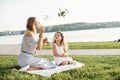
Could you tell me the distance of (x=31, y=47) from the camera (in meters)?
9.73

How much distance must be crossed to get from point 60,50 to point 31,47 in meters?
1.07

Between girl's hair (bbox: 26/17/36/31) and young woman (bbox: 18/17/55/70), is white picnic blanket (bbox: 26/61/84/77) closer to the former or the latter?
young woman (bbox: 18/17/55/70)

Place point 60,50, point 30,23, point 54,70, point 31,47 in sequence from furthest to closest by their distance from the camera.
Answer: point 60,50
point 31,47
point 30,23
point 54,70

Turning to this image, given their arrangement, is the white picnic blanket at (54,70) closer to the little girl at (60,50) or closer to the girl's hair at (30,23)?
the little girl at (60,50)

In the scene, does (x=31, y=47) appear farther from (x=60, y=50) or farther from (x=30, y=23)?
(x=60, y=50)

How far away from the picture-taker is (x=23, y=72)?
9273mm

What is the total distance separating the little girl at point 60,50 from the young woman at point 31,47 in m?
0.43

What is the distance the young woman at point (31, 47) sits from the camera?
957 centimetres

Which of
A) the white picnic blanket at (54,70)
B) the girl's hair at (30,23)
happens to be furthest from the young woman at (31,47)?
the white picnic blanket at (54,70)

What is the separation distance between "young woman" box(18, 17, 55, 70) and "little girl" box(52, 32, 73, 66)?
1.40 feet

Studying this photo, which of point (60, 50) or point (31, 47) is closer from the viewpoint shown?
point (31, 47)

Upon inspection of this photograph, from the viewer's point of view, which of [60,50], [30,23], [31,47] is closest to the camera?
[30,23]

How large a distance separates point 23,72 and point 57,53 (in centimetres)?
152

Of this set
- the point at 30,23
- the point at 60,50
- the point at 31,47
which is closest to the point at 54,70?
the point at 31,47
